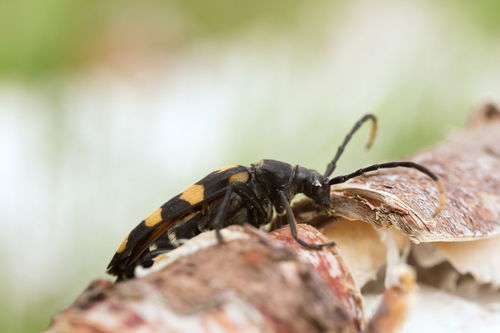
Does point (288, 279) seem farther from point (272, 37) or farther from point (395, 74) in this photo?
point (272, 37)

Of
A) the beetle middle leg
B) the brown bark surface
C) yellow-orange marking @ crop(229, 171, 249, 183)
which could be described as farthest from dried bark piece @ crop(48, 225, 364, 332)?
yellow-orange marking @ crop(229, 171, 249, 183)

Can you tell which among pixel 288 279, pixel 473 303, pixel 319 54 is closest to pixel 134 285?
pixel 288 279

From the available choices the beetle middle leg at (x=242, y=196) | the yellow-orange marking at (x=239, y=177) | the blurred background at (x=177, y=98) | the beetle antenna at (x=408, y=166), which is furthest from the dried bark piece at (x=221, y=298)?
the blurred background at (x=177, y=98)

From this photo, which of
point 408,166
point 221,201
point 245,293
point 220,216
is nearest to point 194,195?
point 221,201

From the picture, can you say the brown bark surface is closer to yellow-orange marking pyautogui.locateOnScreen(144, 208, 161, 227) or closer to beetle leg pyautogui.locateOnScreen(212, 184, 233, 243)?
beetle leg pyautogui.locateOnScreen(212, 184, 233, 243)

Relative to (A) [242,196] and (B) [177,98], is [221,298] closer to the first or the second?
(A) [242,196]

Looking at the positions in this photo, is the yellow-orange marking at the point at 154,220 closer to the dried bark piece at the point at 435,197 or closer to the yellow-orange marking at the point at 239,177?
the yellow-orange marking at the point at 239,177
